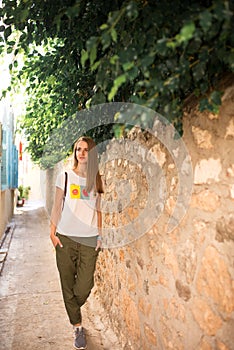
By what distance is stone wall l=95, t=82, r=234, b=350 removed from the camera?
151 cm

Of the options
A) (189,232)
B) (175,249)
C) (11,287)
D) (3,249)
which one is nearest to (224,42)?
(189,232)

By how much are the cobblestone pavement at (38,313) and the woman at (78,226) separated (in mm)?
262

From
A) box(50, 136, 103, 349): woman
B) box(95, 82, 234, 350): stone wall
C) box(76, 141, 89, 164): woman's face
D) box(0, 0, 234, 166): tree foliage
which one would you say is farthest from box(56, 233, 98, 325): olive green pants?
box(0, 0, 234, 166): tree foliage

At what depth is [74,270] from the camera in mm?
2920

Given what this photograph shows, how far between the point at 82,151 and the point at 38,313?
1.72 m

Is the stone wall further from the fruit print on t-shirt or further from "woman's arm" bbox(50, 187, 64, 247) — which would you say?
"woman's arm" bbox(50, 187, 64, 247)

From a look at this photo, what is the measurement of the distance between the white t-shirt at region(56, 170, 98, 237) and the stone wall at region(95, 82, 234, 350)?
0.88 ft

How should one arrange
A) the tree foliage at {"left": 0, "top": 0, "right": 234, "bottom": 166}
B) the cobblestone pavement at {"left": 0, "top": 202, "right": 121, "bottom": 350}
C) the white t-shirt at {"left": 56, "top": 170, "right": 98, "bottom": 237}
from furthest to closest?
1. the cobblestone pavement at {"left": 0, "top": 202, "right": 121, "bottom": 350}
2. the white t-shirt at {"left": 56, "top": 170, "right": 98, "bottom": 237}
3. the tree foliage at {"left": 0, "top": 0, "right": 234, "bottom": 166}

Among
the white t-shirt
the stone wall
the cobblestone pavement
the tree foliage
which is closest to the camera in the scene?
the tree foliage

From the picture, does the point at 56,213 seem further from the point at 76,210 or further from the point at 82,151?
the point at 82,151

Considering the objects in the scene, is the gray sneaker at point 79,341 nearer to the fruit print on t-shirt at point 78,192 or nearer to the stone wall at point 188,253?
the stone wall at point 188,253

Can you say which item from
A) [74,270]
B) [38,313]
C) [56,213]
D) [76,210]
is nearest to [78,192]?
[76,210]

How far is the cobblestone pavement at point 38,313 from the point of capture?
2.94 m

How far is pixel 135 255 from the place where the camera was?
256 centimetres
